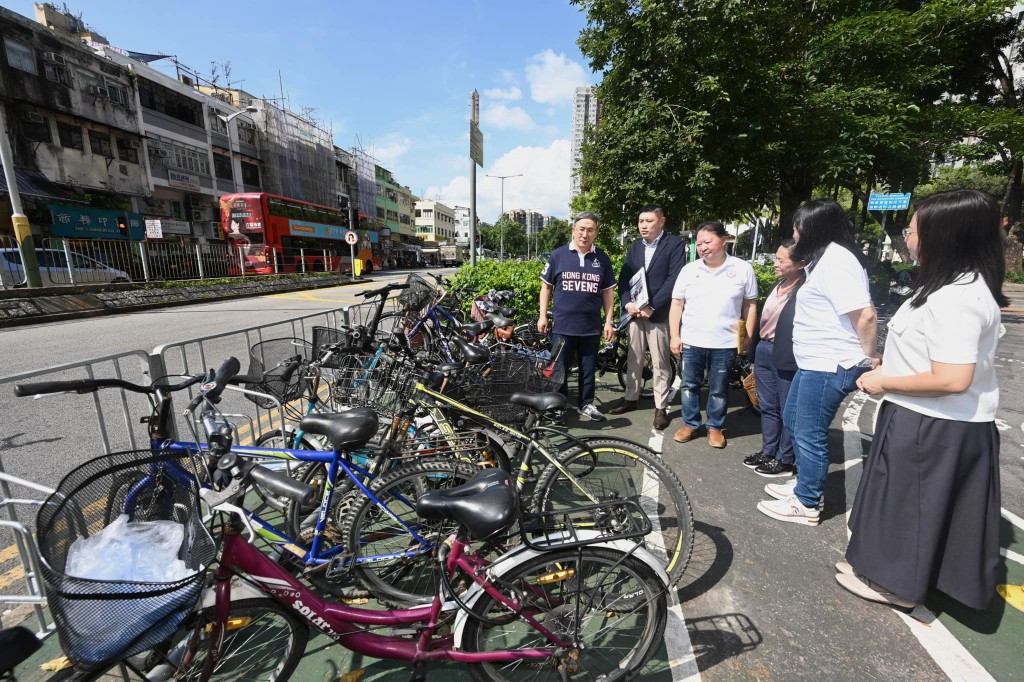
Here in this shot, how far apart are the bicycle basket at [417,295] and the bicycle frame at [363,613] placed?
382 cm

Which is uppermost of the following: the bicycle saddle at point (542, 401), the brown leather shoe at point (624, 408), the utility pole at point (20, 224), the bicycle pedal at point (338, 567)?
the utility pole at point (20, 224)

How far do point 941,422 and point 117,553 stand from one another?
3.31 meters

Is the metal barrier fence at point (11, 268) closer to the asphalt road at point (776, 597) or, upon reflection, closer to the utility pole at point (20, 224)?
the utility pole at point (20, 224)

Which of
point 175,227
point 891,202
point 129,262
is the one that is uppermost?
point 175,227

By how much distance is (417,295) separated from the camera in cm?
554

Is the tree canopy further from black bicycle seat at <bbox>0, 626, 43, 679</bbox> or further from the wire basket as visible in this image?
black bicycle seat at <bbox>0, 626, 43, 679</bbox>

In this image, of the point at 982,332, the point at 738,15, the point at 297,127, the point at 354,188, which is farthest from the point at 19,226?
the point at 354,188

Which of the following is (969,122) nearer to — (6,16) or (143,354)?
(143,354)

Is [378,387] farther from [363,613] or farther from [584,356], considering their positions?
[584,356]

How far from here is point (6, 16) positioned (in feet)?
61.9

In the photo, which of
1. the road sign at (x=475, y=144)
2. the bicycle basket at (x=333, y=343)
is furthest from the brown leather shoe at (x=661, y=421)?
the road sign at (x=475, y=144)

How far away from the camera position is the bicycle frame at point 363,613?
64.6 inches

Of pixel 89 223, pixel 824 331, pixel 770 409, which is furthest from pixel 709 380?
pixel 89 223

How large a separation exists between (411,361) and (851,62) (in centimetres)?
1194
